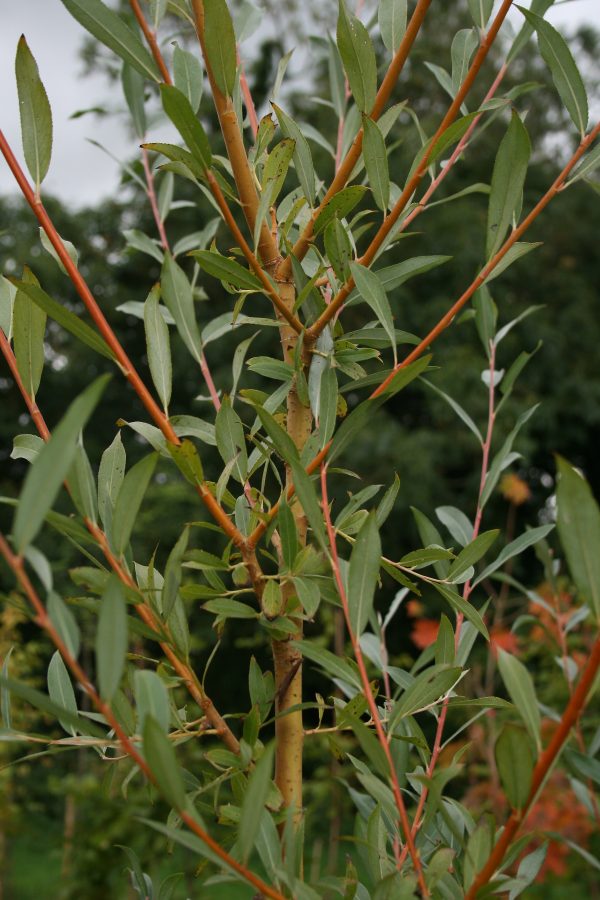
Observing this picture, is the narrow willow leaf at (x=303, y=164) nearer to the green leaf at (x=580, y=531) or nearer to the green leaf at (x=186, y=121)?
the green leaf at (x=186, y=121)

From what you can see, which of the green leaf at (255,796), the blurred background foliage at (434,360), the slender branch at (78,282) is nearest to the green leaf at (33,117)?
the slender branch at (78,282)

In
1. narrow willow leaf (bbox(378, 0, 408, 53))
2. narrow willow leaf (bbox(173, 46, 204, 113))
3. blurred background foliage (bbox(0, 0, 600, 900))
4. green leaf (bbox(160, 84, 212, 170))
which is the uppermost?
narrow willow leaf (bbox(378, 0, 408, 53))

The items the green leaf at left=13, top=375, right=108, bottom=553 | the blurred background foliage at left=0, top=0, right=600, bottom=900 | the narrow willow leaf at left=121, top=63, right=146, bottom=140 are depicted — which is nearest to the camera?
the green leaf at left=13, top=375, right=108, bottom=553

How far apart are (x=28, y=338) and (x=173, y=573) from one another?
156mm

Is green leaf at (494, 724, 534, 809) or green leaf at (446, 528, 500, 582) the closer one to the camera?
green leaf at (494, 724, 534, 809)

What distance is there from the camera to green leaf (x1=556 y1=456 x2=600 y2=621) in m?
0.32

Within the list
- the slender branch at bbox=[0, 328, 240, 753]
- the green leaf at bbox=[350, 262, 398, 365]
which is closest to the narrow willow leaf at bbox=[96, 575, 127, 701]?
the slender branch at bbox=[0, 328, 240, 753]

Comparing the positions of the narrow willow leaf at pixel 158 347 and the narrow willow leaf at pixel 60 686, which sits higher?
the narrow willow leaf at pixel 158 347

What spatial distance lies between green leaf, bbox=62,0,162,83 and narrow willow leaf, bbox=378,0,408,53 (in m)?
0.16

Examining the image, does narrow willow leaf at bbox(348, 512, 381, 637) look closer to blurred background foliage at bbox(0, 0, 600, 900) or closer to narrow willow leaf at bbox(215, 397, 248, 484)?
narrow willow leaf at bbox(215, 397, 248, 484)

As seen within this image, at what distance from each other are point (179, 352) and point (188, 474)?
5.94 meters

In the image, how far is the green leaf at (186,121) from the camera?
0.42m

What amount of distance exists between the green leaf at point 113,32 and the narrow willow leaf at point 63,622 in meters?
0.27

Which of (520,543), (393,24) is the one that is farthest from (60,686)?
A: (393,24)
